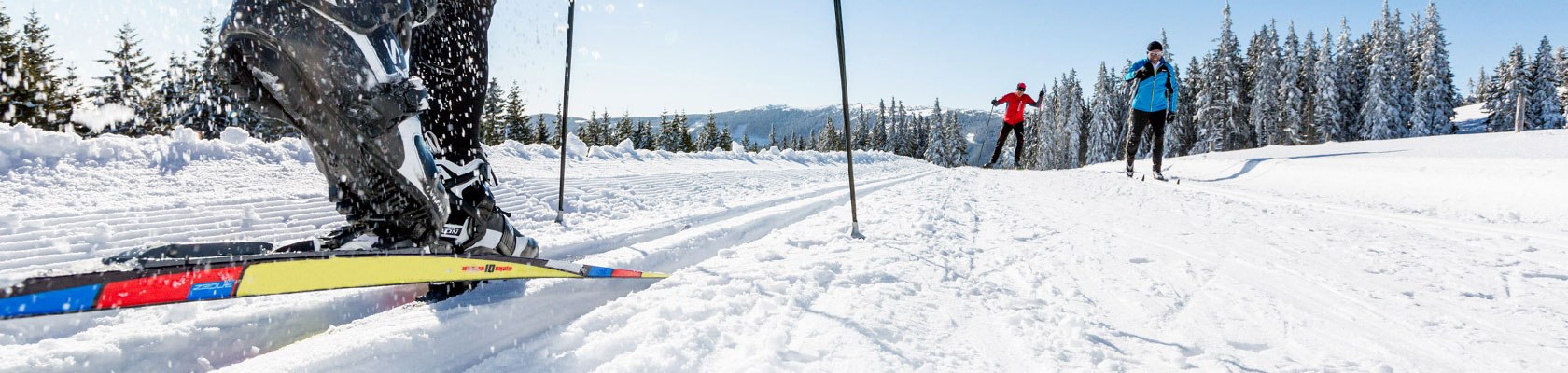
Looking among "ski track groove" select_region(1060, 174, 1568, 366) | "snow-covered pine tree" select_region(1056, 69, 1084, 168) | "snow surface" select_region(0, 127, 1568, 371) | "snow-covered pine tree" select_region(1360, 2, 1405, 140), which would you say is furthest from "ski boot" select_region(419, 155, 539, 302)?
"snow-covered pine tree" select_region(1056, 69, 1084, 168)

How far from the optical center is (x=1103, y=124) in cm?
5334

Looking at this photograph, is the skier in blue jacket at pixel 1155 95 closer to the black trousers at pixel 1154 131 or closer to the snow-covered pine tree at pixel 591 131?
the black trousers at pixel 1154 131

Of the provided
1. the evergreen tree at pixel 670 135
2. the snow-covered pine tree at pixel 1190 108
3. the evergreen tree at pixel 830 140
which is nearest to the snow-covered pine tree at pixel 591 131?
the evergreen tree at pixel 670 135

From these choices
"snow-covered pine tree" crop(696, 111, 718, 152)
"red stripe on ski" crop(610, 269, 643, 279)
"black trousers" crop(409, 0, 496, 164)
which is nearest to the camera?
"red stripe on ski" crop(610, 269, 643, 279)

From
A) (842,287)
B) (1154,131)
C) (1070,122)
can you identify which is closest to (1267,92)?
(1070,122)

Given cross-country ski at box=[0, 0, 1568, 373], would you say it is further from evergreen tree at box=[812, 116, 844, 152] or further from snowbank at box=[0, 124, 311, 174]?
evergreen tree at box=[812, 116, 844, 152]

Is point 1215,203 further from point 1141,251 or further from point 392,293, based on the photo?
point 392,293

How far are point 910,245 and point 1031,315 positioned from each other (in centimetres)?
96

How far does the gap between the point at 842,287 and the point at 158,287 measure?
146 centimetres

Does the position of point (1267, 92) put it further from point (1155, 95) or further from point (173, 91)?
point (173, 91)

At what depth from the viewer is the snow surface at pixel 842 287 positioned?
48.6 inches

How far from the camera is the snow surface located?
123cm

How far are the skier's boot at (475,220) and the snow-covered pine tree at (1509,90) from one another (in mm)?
64901

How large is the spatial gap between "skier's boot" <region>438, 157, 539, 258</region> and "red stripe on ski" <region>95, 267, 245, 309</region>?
1.82ft
